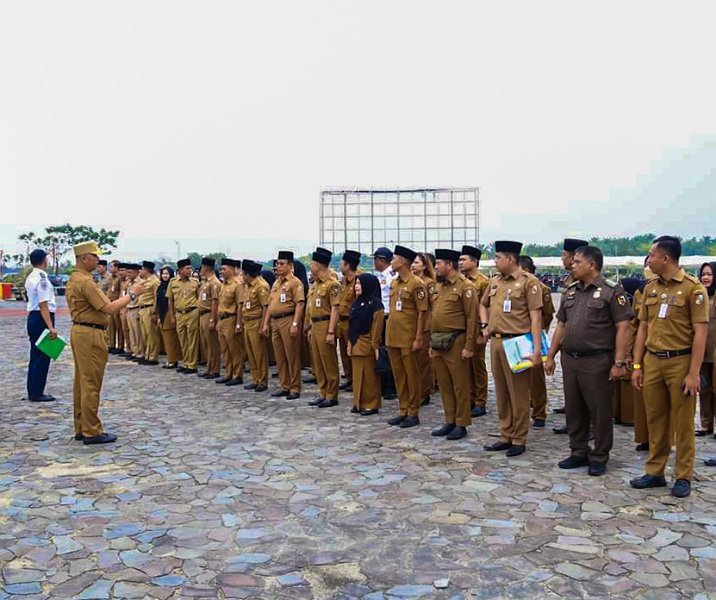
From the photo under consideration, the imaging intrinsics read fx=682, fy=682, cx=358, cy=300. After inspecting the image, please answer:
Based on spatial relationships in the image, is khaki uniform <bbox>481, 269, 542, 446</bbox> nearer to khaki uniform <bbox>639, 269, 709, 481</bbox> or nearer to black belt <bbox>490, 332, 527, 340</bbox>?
black belt <bbox>490, 332, 527, 340</bbox>

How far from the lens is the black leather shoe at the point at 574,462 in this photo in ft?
18.4

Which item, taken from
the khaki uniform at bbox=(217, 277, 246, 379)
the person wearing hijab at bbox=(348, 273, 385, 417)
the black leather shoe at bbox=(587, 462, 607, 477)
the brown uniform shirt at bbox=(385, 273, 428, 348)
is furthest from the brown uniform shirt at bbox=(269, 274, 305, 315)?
the black leather shoe at bbox=(587, 462, 607, 477)

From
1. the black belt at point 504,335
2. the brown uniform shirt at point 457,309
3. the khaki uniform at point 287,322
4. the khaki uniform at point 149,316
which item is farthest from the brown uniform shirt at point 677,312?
the khaki uniform at point 149,316

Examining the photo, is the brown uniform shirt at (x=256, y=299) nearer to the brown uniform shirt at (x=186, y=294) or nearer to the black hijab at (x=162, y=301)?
the brown uniform shirt at (x=186, y=294)

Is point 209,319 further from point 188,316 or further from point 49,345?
point 49,345

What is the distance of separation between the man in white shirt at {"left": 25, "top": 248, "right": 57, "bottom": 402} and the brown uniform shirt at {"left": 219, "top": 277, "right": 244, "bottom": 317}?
2372 millimetres

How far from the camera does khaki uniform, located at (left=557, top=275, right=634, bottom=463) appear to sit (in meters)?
5.38

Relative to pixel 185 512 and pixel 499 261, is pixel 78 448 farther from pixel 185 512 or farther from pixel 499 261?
pixel 499 261

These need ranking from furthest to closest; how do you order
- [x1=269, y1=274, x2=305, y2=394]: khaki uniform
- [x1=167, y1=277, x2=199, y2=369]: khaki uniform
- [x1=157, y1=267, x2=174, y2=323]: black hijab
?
[x1=157, y1=267, x2=174, y2=323]: black hijab < [x1=167, y1=277, x2=199, y2=369]: khaki uniform < [x1=269, y1=274, x2=305, y2=394]: khaki uniform

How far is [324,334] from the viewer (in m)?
8.50

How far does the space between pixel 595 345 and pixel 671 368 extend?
62cm

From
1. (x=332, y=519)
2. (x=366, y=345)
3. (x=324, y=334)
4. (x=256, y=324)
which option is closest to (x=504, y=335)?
(x=366, y=345)

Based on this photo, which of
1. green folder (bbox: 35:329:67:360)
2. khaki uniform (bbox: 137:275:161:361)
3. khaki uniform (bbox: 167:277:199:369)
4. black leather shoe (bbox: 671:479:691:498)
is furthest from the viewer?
khaki uniform (bbox: 137:275:161:361)

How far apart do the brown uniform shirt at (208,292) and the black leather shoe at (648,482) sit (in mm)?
6984
